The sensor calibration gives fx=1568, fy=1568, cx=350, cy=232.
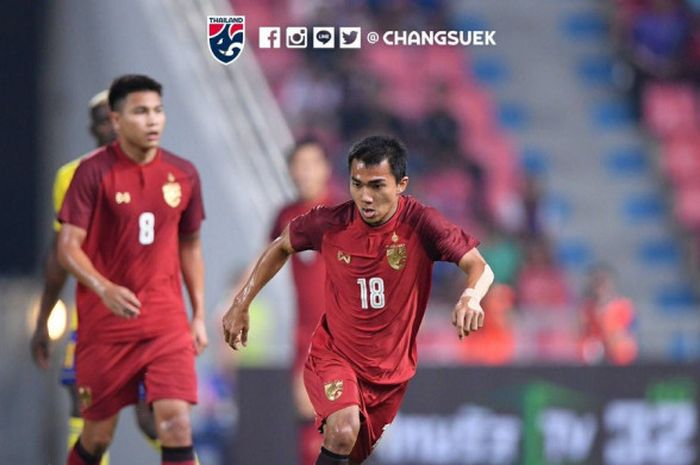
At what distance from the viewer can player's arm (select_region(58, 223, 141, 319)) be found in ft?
21.9

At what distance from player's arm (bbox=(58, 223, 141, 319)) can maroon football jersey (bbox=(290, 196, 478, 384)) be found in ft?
2.48

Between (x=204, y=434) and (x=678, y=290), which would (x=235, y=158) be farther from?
(x=678, y=290)

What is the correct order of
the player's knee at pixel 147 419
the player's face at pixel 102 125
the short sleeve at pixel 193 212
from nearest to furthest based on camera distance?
1. the short sleeve at pixel 193 212
2. the player's knee at pixel 147 419
3. the player's face at pixel 102 125

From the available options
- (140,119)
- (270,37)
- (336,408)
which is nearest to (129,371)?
(140,119)

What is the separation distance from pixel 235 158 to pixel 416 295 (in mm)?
4799

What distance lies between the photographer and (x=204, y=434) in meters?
11.0

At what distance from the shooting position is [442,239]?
6.54m

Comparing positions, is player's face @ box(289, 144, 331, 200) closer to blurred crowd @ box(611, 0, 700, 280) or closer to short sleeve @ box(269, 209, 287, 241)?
short sleeve @ box(269, 209, 287, 241)

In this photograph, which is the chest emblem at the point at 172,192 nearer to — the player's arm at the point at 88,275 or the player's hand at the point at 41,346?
the player's arm at the point at 88,275

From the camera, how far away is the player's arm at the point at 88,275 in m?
6.67

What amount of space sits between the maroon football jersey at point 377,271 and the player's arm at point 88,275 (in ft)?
2.48

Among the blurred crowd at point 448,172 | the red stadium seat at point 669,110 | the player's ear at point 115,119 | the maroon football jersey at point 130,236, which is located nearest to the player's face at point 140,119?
the player's ear at point 115,119

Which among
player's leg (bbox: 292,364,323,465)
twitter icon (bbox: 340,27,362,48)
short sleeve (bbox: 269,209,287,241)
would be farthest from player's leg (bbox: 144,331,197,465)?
player's leg (bbox: 292,364,323,465)

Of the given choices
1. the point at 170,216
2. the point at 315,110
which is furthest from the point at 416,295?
the point at 315,110
